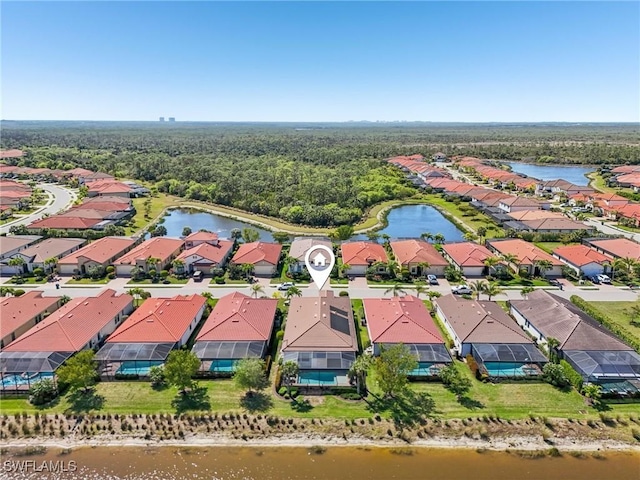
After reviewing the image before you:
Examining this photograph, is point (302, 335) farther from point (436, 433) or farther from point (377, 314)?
point (436, 433)

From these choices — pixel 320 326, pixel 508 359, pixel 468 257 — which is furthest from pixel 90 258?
pixel 508 359

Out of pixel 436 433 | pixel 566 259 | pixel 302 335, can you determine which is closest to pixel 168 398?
pixel 302 335

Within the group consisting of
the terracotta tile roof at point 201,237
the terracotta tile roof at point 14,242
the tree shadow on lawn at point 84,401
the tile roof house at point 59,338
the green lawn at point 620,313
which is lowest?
the tree shadow on lawn at point 84,401

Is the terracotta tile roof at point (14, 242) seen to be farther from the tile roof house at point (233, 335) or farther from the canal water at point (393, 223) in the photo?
the tile roof house at point (233, 335)

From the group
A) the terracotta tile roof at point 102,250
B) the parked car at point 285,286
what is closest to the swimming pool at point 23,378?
the parked car at point 285,286

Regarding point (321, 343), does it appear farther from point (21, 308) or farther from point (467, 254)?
point (467, 254)

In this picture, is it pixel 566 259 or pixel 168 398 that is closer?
pixel 168 398
